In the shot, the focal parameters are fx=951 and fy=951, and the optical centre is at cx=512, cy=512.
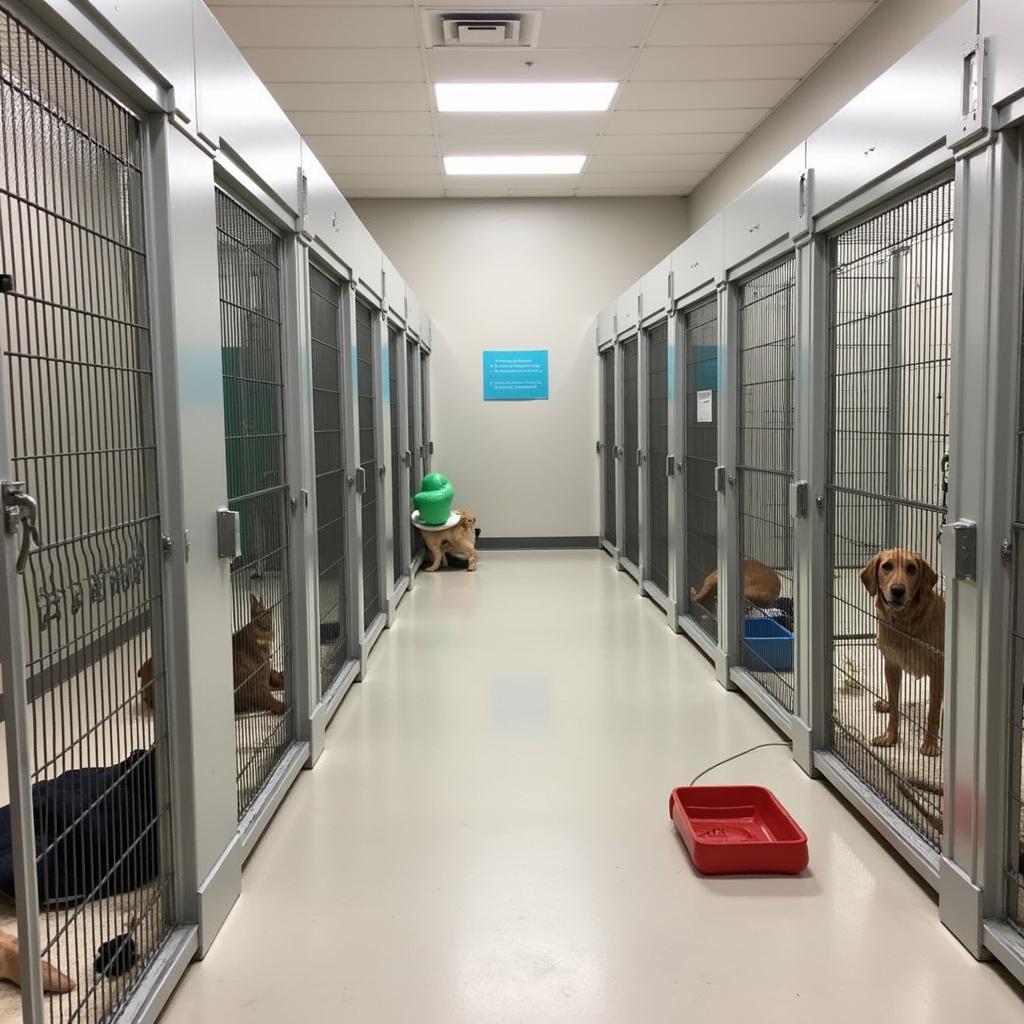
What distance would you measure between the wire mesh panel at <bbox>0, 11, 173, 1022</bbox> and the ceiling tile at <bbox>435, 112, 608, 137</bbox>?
5.71m

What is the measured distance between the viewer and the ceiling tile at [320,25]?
5.52m

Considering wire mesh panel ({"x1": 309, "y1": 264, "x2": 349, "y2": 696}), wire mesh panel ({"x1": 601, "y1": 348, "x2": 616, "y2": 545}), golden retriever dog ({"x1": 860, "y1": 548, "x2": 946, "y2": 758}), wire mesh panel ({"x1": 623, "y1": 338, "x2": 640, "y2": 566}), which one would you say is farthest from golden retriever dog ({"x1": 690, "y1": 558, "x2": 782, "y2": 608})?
wire mesh panel ({"x1": 601, "y1": 348, "x2": 616, "y2": 545})

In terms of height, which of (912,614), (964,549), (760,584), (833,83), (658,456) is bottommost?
(760,584)

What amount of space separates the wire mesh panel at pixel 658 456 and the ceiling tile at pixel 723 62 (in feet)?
5.65

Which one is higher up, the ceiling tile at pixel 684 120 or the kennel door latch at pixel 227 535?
the ceiling tile at pixel 684 120

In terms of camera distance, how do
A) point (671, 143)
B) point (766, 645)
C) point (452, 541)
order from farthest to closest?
point (452, 541)
point (671, 143)
point (766, 645)

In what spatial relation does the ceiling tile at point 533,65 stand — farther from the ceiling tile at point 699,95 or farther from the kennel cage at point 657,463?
the kennel cage at point 657,463

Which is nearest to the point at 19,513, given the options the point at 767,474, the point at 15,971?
the point at 15,971

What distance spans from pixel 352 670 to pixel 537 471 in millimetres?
5681

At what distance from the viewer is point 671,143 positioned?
8.22 metres

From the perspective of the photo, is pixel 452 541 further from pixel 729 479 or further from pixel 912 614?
pixel 912 614

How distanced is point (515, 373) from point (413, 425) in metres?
1.95

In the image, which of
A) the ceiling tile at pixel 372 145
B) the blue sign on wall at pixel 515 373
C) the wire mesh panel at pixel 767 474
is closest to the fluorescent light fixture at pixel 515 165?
the ceiling tile at pixel 372 145

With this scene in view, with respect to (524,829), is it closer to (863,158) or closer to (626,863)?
(626,863)
